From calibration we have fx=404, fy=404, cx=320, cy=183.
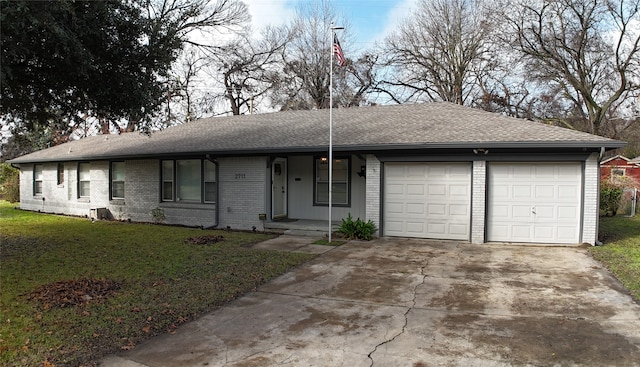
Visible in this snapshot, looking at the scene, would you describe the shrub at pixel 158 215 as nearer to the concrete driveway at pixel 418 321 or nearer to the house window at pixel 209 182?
the house window at pixel 209 182

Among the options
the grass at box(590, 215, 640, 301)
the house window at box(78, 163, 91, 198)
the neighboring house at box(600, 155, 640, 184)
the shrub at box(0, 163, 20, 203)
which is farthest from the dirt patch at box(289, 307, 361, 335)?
the neighboring house at box(600, 155, 640, 184)

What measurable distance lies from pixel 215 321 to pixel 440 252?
19.2ft

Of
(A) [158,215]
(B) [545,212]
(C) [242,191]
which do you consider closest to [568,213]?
(B) [545,212]

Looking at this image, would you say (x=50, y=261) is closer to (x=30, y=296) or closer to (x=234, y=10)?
(x=30, y=296)

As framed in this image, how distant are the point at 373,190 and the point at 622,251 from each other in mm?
5875

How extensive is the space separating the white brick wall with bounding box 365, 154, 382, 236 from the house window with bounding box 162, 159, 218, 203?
537 cm

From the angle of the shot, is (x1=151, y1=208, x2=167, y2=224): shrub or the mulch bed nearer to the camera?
the mulch bed

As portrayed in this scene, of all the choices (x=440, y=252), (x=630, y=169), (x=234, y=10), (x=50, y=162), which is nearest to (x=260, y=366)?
(x=440, y=252)

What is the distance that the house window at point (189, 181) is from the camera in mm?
13891

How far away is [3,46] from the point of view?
5.66m

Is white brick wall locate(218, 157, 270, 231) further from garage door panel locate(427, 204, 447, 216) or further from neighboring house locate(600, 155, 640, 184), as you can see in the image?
neighboring house locate(600, 155, 640, 184)

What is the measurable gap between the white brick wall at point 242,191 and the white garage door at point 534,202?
6.67 metres

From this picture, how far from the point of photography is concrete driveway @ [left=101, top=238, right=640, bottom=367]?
13.0 ft

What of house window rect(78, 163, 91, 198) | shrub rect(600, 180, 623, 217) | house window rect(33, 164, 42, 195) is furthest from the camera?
house window rect(33, 164, 42, 195)
